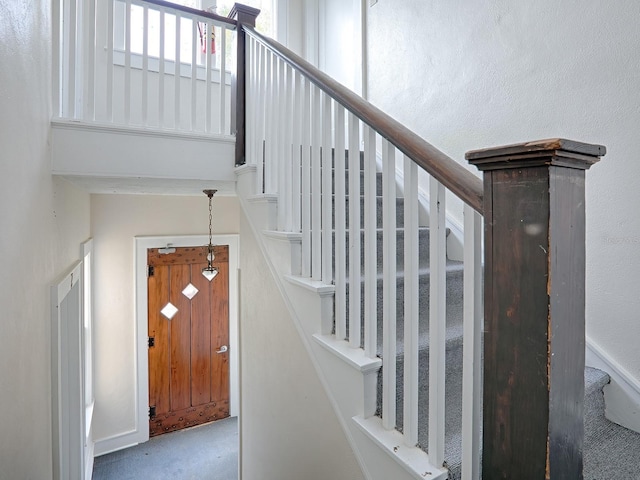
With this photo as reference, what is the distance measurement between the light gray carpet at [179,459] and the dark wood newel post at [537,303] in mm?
3525

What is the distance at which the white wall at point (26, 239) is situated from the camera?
1038 millimetres

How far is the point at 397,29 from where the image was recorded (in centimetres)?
259

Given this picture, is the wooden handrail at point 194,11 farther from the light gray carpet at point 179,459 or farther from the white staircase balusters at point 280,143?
the light gray carpet at point 179,459

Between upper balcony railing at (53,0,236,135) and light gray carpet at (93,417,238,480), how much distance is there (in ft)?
10.1

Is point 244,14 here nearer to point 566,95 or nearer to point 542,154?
point 566,95

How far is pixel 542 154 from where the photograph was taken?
2.02 feet

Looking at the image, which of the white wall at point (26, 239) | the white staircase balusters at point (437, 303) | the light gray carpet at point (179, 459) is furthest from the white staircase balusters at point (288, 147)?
the light gray carpet at point (179, 459)

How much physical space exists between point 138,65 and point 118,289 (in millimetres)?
2081

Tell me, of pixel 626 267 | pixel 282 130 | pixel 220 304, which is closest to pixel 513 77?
pixel 626 267

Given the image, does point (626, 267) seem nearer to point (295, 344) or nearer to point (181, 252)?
point (295, 344)

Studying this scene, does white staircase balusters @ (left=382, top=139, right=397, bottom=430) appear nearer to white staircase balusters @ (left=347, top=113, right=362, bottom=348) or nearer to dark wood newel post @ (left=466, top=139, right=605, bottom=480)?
white staircase balusters @ (left=347, top=113, right=362, bottom=348)

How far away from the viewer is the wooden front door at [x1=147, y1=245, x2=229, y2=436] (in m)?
4.03

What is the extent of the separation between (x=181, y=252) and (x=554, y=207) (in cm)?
393

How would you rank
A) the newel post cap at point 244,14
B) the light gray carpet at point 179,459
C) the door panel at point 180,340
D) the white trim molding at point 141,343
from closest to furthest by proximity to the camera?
the newel post cap at point 244,14
the light gray carpet at point 179,459
the white trim molding at point 141,343
the door panel at point 180,340
